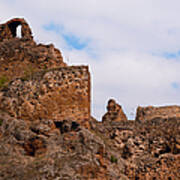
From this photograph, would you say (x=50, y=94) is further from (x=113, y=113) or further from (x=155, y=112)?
(x=155, y=112)

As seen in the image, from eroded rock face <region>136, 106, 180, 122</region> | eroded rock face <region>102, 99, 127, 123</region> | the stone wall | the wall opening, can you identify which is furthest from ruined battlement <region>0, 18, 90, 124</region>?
eroded rock face <region>102, 99, 127, 123</region>

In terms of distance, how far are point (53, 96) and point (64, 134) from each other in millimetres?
1946

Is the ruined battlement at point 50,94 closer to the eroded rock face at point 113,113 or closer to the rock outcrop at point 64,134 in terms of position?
the rock outcrop at point 64,134

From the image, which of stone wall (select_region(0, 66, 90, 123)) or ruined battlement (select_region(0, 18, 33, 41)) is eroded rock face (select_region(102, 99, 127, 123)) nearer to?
ruined battlement (select_region(0, 18, 33, 41))

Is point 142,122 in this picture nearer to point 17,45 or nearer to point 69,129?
point 69,129

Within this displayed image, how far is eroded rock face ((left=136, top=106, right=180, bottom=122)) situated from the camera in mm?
21500

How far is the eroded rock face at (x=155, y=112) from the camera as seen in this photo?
21.5 metres

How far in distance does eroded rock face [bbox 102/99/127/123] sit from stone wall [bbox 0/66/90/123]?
7.86 m

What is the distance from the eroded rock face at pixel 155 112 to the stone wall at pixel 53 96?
7.18 m

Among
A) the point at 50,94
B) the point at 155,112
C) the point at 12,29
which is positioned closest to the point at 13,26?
the point at 12,29

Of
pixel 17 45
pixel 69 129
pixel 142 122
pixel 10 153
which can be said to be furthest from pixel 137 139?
pixel 17 45

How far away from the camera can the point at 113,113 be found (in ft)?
76.1

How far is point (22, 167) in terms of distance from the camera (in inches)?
456

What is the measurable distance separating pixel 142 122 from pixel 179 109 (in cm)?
605
